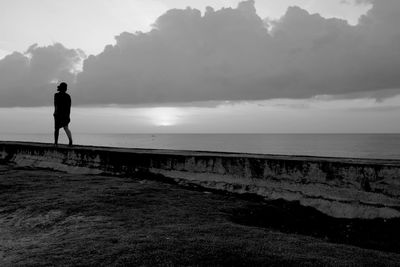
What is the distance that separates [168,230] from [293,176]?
2704 millimetres

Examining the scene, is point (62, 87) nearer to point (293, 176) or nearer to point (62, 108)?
point (62, 108)

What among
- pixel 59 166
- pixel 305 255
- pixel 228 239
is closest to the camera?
pixel 305 255

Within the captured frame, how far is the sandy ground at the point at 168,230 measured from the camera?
3.72 m

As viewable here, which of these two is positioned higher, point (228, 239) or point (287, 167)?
point (287, 167)

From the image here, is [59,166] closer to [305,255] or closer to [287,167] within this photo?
[287,167]

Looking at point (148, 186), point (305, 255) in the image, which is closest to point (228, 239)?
point (305, 255)

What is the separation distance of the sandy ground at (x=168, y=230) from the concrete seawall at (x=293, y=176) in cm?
21

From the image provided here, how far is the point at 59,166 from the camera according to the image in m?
10.9

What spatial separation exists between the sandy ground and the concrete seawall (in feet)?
0.70

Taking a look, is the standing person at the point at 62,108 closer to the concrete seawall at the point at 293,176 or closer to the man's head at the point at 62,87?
the man's head at the point at 62,87

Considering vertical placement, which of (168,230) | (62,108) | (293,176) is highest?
(62,108)

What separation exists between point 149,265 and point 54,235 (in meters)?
1.74

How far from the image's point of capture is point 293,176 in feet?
21.3

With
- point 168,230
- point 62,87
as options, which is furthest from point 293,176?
point 62,87
